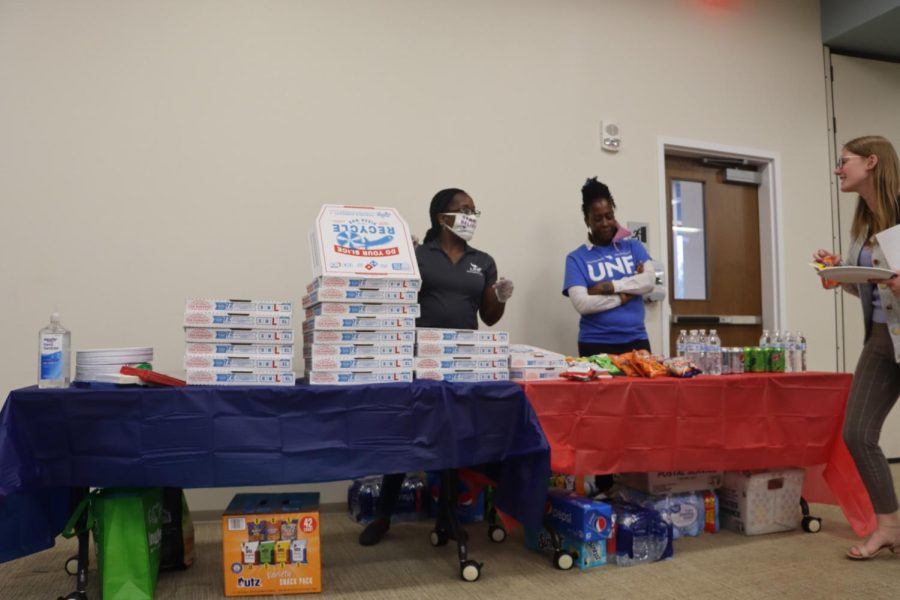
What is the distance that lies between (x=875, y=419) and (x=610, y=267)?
1285 millimetres

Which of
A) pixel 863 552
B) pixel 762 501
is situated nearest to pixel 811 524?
pixel 762 501

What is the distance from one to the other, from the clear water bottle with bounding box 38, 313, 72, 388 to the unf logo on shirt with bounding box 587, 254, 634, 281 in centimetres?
230

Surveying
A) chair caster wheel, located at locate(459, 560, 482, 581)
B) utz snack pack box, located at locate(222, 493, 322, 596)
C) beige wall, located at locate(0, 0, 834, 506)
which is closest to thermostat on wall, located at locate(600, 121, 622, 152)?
beige wall, located at locate(0, 0, 834, 506)

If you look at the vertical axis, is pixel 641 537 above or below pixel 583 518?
below

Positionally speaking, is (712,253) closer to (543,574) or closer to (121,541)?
(543,574)

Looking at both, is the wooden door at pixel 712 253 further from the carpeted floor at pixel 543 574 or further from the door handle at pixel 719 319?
the carpeted floor at pixel 543 574

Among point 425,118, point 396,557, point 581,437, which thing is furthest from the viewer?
point 425,118

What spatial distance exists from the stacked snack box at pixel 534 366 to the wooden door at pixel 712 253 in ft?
6.78

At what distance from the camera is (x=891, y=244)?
2.28 metres

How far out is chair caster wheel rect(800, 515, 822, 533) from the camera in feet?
9.45

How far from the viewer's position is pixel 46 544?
1997mm

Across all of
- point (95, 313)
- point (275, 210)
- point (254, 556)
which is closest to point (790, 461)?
point (254, 556)

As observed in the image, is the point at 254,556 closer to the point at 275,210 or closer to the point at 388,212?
A: the point at 388,212

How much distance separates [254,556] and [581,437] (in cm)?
120
